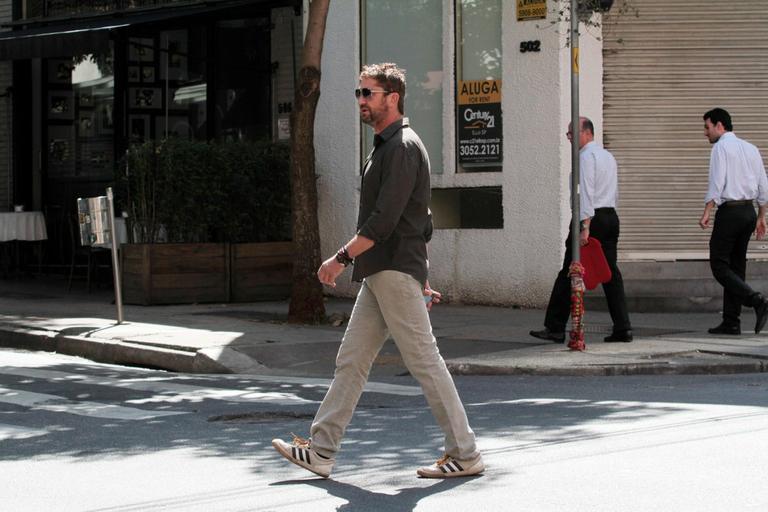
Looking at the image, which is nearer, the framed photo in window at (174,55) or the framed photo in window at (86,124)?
the framed photo in window at (174,55)

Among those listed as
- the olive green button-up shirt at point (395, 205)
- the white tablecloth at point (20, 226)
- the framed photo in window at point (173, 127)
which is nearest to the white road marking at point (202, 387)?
the olive green button-up shirt at point (395, 205)

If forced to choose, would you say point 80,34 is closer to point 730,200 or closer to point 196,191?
point 196,191

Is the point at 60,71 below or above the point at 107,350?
above

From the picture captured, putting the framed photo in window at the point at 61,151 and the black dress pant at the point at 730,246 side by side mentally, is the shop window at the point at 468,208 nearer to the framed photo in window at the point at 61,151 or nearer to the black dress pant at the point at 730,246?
the black dress pant at the point at 730,246

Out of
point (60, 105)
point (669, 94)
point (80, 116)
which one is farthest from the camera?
point (60, 105)

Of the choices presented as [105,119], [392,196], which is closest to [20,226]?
[105,119]

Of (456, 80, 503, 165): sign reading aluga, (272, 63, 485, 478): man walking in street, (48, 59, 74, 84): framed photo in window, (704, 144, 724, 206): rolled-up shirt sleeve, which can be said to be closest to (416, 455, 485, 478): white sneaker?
(272, 63, 485, 478): man walking in street

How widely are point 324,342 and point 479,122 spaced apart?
478 cm

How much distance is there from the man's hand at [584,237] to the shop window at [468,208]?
4.13 m

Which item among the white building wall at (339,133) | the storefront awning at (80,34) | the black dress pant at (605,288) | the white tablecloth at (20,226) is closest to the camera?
the black dress pant at (605,288)

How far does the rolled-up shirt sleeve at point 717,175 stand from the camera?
12.5 metres

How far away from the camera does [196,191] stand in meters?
16.0

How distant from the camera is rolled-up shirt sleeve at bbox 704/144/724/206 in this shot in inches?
492

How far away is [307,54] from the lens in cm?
1355
